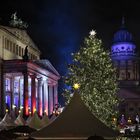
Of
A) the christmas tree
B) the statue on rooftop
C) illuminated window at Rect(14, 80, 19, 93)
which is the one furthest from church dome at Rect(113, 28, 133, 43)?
the christmas tree

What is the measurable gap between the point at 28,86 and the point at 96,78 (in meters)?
32.4

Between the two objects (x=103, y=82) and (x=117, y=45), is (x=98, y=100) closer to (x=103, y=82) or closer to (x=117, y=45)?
(x=103, y=82)

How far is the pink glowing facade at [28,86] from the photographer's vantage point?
7369 cm

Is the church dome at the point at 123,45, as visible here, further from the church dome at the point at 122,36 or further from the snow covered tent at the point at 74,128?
the snow covered tent at the point at 74,128

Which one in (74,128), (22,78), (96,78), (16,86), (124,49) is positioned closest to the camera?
(74,128)

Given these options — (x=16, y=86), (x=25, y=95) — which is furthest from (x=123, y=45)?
(x=25, y=95)

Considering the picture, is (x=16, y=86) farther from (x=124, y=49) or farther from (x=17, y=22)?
(x=124, y=49)

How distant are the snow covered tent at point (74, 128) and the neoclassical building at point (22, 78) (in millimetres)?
50650

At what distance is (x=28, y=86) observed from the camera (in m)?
79.5

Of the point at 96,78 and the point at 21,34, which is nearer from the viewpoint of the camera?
the point at 96,78

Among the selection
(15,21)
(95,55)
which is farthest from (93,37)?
(15,21)

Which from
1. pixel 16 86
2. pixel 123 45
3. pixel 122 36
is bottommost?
pixel 16 86

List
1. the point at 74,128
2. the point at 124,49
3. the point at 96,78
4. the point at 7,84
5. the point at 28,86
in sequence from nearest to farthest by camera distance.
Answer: the point at 74,128 → the point at 96,78 → the point at 28,86 → the point at 7,84 → the point at 124,49

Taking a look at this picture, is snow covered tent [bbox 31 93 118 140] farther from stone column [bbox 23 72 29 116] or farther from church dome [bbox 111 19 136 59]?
church dome [bbox 111 19 136 59]
